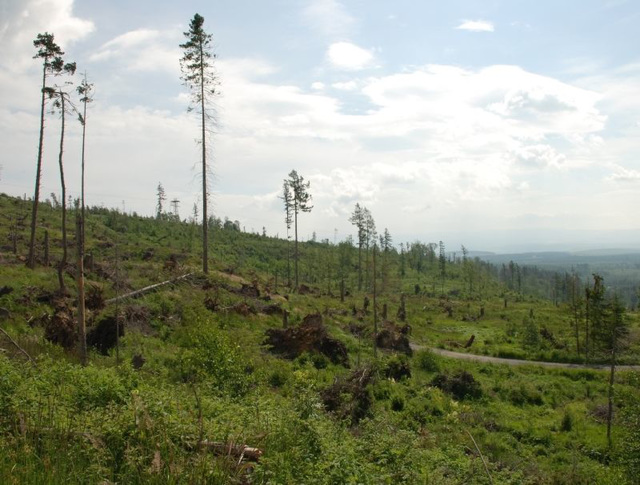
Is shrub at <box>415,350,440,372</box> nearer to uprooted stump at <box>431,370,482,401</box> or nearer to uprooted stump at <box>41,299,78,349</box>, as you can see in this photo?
uprooted stump at <box>431,370,482,401</box>

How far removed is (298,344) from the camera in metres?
22.0

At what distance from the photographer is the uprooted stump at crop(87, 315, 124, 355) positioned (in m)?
16.4

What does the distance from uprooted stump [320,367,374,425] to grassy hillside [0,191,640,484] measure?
0.29 ft

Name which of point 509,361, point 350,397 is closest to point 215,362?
point 350,397

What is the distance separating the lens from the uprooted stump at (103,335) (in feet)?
53.7

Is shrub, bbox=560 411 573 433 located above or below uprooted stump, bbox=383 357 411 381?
below

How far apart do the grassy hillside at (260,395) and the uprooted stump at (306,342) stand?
0.24 feet

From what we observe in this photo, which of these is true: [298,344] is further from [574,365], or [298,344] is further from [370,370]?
[574,365]

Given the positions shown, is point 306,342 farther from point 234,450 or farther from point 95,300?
point 234,450

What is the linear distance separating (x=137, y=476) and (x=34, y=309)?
636 inches

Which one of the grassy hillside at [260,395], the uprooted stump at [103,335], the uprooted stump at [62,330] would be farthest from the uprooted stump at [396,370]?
the uprooted stump at [62,330]

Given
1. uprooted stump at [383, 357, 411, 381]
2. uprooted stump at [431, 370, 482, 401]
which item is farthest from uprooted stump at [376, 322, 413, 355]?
uprooted stump at [431, 370, 482, 401]

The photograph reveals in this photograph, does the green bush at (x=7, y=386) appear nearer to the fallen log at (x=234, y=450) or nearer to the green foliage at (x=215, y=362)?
the fallen log at (x=234, y=450)

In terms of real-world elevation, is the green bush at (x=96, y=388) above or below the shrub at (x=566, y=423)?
above
